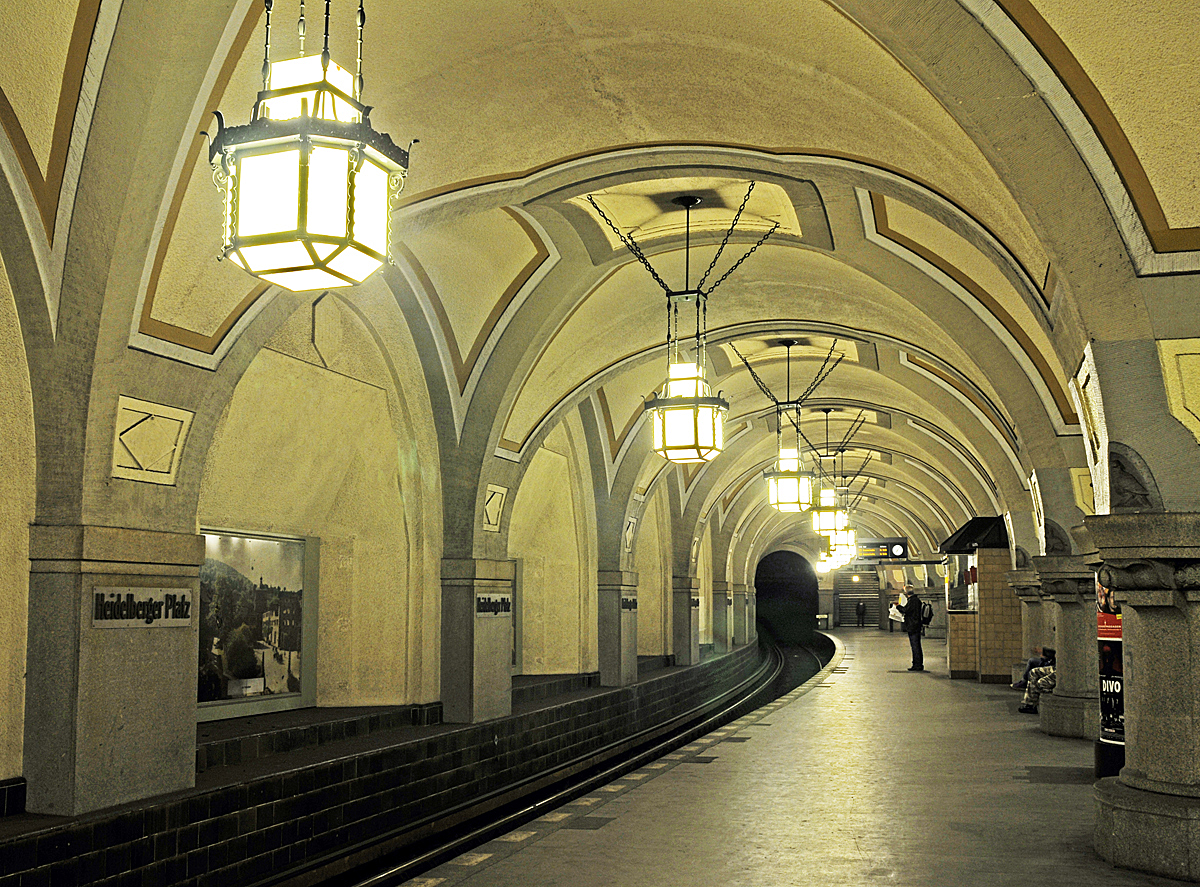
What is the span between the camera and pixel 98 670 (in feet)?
18.5

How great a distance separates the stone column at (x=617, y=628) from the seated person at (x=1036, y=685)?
502cm

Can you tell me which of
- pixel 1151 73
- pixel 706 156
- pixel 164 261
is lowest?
pixel 164 261

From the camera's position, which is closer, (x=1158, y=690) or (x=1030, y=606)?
(x=1158, y=690)

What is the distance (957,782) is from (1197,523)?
3.48 m

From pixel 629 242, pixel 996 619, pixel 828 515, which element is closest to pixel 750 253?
pixel 629 242

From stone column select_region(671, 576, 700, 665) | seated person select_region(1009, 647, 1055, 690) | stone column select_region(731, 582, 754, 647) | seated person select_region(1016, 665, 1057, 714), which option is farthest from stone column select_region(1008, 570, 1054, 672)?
stone column select_region(731, 582, 754, 647)

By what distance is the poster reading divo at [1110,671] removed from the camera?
598 centimetres

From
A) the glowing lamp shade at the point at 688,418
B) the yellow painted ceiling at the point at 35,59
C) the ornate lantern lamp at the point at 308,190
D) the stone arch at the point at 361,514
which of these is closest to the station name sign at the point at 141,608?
the yellow painted ceiling at the point at 35,59

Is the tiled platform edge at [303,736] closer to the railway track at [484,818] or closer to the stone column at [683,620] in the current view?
the railway track at [484,818]

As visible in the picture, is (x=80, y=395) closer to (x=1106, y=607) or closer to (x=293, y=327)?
(x=293, y=327)

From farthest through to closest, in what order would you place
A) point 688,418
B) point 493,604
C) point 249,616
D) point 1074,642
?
1. point 493,604
2. point 1074,642
3. point 249,616
4. point 688,418

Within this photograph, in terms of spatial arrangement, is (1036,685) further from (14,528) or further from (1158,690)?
(14,528)

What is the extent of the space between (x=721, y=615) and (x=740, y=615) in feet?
13.5

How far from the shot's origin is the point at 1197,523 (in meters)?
4.62
